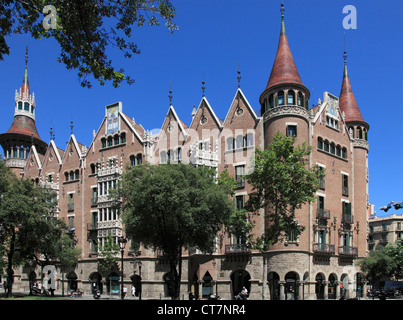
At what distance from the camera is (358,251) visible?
48750 millimetres

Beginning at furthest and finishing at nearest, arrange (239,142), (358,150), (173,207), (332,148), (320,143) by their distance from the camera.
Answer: (358,150) < (332,148) < (320,143) < (239,142) < (173,207)

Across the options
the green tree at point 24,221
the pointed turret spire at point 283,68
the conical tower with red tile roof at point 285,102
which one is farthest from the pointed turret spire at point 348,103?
the green tree at point 24,221

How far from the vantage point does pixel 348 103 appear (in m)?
52.5

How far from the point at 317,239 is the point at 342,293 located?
20.8 feet

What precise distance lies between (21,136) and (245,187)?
36972mm

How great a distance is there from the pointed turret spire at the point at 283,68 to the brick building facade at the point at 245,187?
0.42 ft

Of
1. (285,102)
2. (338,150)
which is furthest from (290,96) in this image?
(338,150)

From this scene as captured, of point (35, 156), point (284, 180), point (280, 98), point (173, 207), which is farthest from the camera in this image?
point (35, 156)

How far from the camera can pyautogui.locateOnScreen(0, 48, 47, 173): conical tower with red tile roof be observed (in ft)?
213

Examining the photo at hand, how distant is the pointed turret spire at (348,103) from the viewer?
5162cm

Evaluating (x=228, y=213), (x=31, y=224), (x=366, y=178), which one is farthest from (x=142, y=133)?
(x=366, y=178)

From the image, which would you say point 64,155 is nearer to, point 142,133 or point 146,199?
point 142,133

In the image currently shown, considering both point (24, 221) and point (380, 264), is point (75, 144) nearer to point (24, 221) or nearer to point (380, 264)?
point (24, 221)

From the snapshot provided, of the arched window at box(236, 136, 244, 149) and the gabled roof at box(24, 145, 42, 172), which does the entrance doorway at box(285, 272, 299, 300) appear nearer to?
the arched window at box(236, 136, 244, 149)
